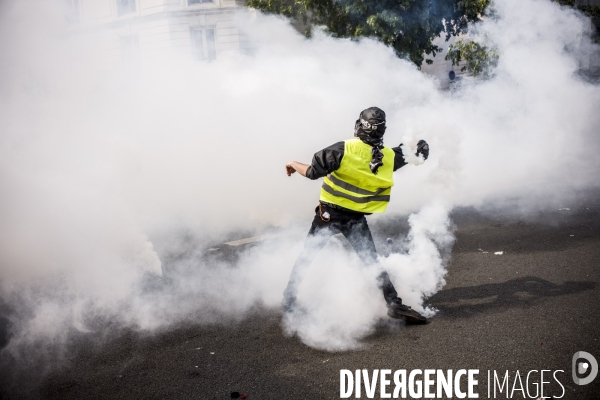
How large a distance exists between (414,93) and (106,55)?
14.7 feet

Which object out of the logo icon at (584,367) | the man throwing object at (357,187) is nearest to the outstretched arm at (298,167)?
the man throwing object at (357,187)

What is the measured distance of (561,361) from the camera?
3.31 m

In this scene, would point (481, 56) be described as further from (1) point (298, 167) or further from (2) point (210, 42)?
(2) point (210, 42)

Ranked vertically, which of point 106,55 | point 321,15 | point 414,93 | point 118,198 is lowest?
point 118,198

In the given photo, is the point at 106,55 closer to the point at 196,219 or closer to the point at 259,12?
the point at 196,219

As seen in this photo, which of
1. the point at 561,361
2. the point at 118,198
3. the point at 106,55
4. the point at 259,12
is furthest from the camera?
the point at 259,12

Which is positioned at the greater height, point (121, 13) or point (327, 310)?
point (121, 13)

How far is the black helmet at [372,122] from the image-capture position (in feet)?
12.3

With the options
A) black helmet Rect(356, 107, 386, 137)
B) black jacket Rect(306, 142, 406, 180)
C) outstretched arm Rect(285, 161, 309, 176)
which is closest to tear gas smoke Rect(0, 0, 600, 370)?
black helmet Rect(356, 107, 386, 137)

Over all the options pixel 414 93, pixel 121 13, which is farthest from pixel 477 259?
pixel 121 13

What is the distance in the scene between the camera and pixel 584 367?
323 centimetres

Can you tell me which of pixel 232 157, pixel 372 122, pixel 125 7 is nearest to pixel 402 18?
pixel 232 157

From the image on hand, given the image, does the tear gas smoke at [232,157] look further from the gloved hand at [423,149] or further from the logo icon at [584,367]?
the logo icon at [584,367]

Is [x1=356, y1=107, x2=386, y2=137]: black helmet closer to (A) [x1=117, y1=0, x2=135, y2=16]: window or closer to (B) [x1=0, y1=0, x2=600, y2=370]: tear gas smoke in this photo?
(B) [x1=0, y1=0, x2=600, y2=370]: tear gas smoke
